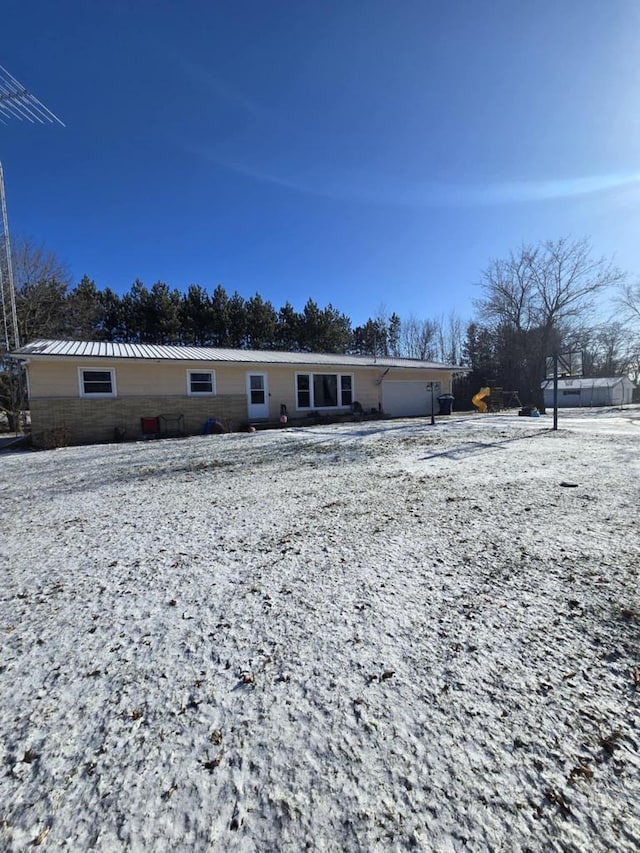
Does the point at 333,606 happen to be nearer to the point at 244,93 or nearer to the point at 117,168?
the point at 244,93

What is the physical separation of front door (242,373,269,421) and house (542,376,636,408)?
28.3 m

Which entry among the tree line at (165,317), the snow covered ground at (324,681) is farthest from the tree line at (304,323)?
the snow covered ground at (324,681)

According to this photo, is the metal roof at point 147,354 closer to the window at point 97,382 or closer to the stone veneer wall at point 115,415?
the window at point 97,382

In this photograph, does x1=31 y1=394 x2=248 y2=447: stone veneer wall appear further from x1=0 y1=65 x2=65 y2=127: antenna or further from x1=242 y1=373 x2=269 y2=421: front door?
x1=0 y1=65 x2=65 y2=127: antenna

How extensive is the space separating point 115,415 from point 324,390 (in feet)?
27.5

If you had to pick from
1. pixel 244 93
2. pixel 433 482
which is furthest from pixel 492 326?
pixel 433 482

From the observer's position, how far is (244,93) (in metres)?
9.18

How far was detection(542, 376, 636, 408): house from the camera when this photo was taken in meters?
32.7

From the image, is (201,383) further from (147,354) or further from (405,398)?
(405,398)

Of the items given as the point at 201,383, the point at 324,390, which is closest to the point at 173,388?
the point at 201,383

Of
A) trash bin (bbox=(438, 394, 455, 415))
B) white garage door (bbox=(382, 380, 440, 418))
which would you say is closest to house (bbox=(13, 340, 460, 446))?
white garage door (bbox=(382, 380, 440, 418))

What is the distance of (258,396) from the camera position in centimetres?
1463

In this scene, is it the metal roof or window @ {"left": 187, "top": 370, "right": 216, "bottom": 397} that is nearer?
the metal roof

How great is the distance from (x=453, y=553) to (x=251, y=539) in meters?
1.79
